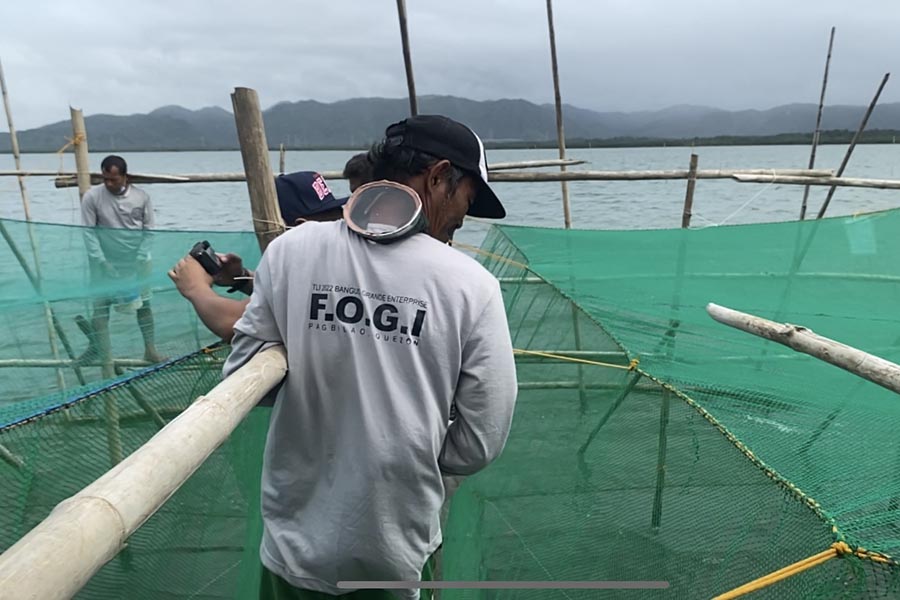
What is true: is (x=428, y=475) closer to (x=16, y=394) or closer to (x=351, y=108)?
(x=16, y=394)

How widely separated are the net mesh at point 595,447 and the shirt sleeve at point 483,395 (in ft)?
2.30

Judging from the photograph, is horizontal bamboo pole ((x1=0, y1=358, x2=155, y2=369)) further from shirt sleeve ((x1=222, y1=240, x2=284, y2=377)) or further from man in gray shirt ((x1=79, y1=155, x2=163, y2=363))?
shirt sleeve ((x1=222, y1=240, x2=284, y2=377))

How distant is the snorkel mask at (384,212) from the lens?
54.4 inches

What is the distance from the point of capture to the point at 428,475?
57.8 inches

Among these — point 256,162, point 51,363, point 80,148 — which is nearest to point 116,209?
point 80,148

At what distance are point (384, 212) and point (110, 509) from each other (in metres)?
0.77

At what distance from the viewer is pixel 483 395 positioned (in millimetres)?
1433

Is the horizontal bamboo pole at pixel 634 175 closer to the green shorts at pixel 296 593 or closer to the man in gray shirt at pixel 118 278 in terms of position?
the man in gray shirt at pixel 118 278

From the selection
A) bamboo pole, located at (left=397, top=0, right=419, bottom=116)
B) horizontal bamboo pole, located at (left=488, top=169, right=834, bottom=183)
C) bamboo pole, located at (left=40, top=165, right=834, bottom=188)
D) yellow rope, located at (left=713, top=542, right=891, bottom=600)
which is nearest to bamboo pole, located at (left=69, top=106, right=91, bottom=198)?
bamboo pole, located at (left=40, top=165, right=834, bottom=188)

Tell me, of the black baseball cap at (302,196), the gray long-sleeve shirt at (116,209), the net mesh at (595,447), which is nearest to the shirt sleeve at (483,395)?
the net mesh at (595,447)

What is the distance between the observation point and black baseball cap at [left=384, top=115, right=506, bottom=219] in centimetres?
151

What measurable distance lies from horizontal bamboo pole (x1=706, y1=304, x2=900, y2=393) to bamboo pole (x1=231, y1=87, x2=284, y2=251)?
5.56ft

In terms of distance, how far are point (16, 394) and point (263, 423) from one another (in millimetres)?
2966

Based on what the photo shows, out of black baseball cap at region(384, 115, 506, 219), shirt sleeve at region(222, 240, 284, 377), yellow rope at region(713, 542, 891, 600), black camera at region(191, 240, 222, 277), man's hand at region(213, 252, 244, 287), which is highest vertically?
black baseball cap at region(384, 115, 506, 219)
